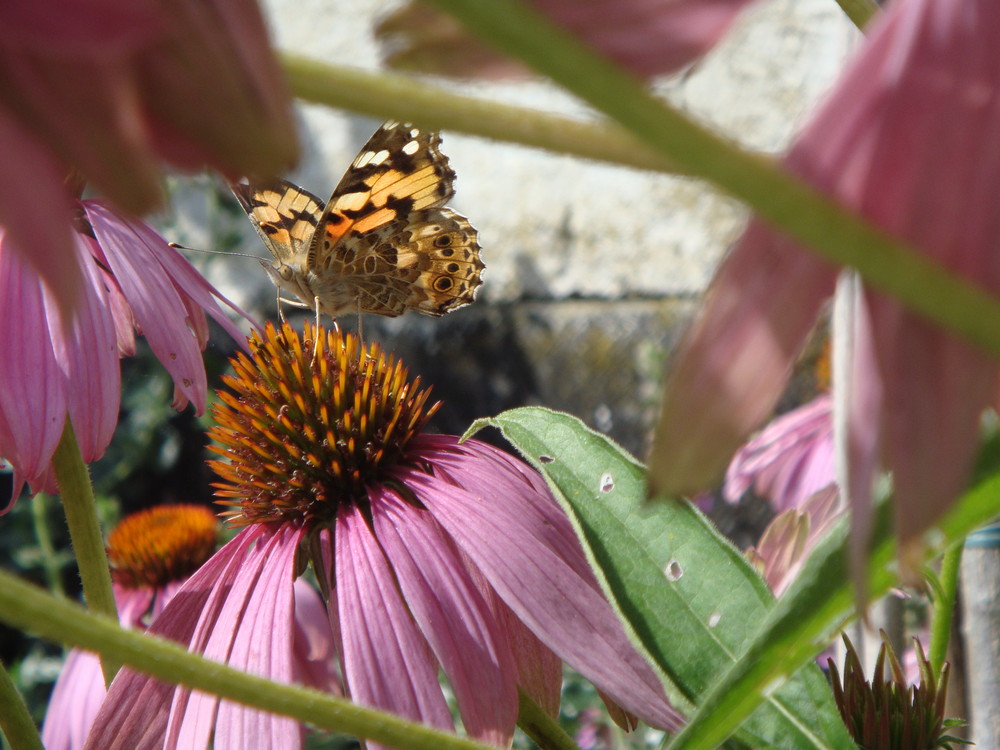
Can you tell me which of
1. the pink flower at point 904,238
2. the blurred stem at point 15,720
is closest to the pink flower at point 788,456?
the blurred stem at point 15,720

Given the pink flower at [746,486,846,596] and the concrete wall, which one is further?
the concrete wall

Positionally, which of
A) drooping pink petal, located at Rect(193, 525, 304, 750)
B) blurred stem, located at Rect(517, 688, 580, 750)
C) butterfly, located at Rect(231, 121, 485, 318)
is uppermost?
butterfly, located at Rect(231, 121, 485, 318)

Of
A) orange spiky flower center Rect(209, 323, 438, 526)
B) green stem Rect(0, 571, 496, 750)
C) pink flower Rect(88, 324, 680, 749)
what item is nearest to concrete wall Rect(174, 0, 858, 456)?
orange spiky flower center Rect(209, 323, 438, 526)

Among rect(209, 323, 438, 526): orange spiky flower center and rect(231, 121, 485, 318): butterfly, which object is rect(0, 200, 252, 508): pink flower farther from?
rect(231, 121, 485, 318): butterfly

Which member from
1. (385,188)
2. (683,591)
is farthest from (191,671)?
(385,188)

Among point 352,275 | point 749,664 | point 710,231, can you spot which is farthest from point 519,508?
point 710,231

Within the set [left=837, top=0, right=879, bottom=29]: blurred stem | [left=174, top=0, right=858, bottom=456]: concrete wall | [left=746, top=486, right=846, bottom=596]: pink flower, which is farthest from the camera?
[left=174, top=0, right=858, bottom=456]: concrete wall
